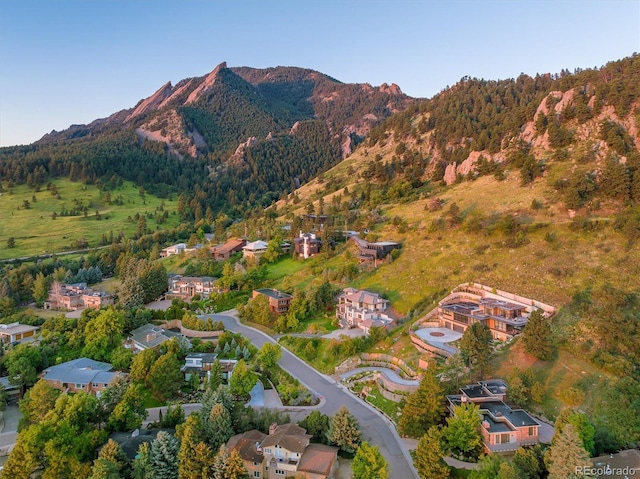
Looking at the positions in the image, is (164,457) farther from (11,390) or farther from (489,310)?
(489,310)

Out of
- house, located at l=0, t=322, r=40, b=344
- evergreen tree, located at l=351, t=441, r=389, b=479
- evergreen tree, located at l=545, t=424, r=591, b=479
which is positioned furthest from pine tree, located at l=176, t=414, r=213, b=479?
house, located at l=0, t=322, r=40, b=344

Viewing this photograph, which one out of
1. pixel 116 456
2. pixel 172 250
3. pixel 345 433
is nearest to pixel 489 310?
pixel 345 433

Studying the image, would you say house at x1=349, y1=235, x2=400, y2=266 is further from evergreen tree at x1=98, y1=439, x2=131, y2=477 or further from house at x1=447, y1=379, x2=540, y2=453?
evergreen tree at x1=98, y1=439, x2=131, y2=477

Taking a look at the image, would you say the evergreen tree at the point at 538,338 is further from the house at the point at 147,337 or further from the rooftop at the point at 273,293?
the house at the point at 147,337

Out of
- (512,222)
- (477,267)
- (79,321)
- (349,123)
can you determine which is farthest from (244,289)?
(349,123)

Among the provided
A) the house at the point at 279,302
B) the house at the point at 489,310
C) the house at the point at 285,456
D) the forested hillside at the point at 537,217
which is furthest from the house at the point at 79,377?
the house at the point at 489,310
